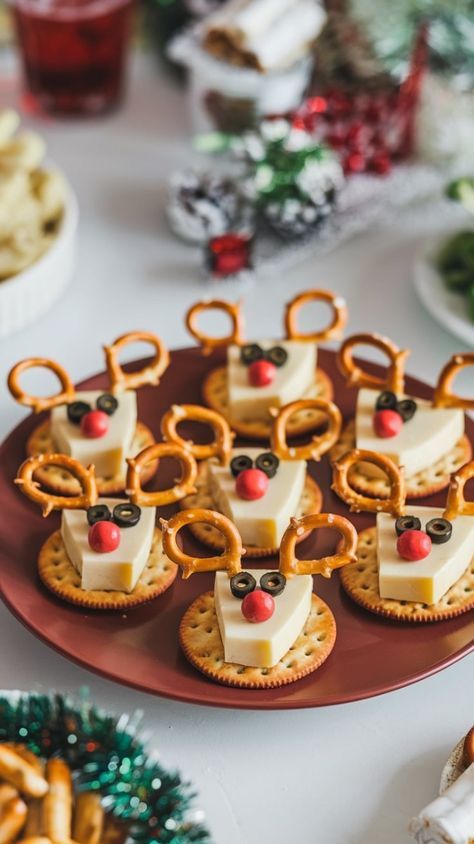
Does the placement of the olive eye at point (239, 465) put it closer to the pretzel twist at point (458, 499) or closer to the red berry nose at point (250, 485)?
the red berry nose at point (250, 485)

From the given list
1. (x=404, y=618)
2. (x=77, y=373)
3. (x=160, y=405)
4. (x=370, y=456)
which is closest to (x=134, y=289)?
(x=77, y=373)

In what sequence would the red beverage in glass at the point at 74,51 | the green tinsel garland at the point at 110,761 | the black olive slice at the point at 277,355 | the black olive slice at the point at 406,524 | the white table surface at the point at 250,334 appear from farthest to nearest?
1. the red beverage in glass at the point at 74,51
2. the black olive slice at the point at 277,355
3. the black olive slice at the point at 406,524
4. the white table surface at the point at 250,334
5. the green tinsel garland at the point at 110,761

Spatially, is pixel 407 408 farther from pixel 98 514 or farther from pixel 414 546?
pixel 98 514

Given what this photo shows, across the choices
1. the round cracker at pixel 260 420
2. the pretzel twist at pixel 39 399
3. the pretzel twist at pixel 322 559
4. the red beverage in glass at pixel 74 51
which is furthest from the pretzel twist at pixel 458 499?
the red beverage in glass at pixel 74 51

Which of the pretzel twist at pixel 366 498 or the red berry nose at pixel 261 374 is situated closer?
the pretzel twist at pixel 366 498

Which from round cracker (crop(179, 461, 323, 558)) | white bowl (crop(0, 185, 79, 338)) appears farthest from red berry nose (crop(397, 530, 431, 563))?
white bowl (crop(0, 185, 79, 338))

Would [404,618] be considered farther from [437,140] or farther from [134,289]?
[437,140]

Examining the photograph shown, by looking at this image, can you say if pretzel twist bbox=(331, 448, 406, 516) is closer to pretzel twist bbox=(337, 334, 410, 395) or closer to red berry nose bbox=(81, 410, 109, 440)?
pretzel twist bbox=(337, 334, 410, 395)
